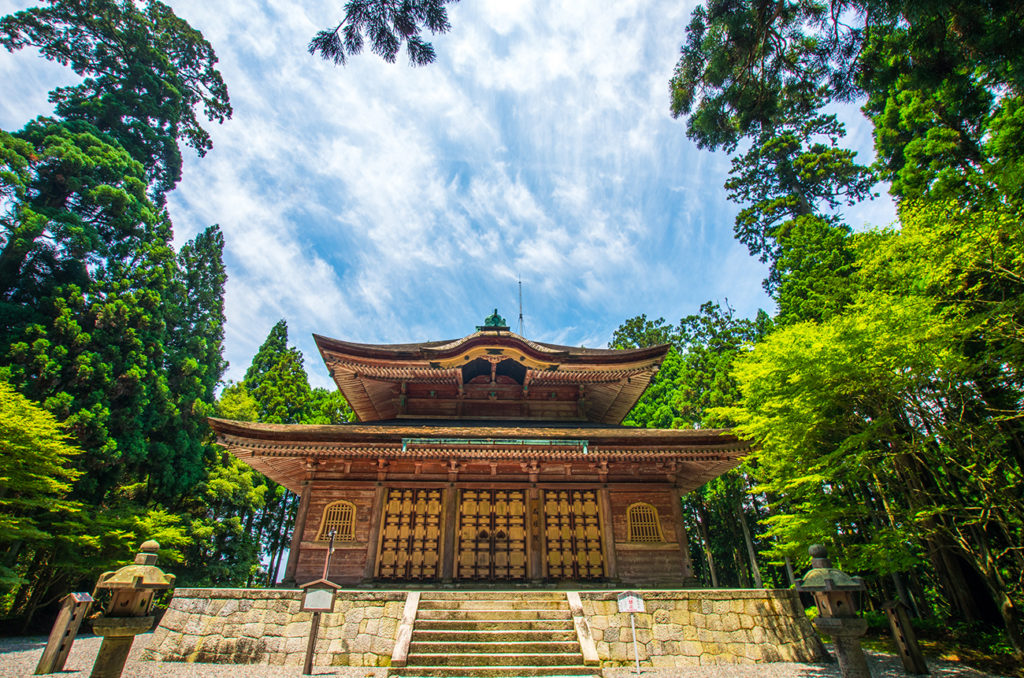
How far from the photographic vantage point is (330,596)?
23.6 feet

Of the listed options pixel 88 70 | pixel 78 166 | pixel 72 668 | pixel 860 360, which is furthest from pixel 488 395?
pixel 88 70

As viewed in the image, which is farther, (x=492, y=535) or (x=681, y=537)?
(x=492, y=535)

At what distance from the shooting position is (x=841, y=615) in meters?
5.45

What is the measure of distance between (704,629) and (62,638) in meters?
11.4

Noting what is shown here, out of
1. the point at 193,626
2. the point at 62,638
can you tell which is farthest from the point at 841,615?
the point at 62,638

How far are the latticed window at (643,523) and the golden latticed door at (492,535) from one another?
2772 mm

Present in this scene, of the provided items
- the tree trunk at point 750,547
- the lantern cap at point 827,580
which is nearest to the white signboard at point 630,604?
the lantern cap at point 827,580

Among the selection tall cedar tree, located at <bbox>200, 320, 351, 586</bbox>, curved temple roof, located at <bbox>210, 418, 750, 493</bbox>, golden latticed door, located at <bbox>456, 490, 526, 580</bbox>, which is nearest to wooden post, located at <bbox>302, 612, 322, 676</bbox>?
curved temple roof, located at <bbox>210, 418, 750, 493</bbox>

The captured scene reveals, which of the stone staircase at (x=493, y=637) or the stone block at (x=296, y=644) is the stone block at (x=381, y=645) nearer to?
the stone staircase at (x=493, y=637)

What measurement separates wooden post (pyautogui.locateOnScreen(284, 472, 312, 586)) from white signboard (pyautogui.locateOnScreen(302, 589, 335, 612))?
3692 mm

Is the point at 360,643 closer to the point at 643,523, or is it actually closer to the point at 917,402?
the point at 643,523

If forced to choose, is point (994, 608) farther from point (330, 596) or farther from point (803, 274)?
point (330, 596)

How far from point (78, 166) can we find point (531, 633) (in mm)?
25056

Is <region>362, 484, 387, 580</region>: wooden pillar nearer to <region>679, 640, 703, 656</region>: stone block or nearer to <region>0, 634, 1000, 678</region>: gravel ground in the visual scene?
<region>0, 634, 1000, 678</region>: gravel ground
